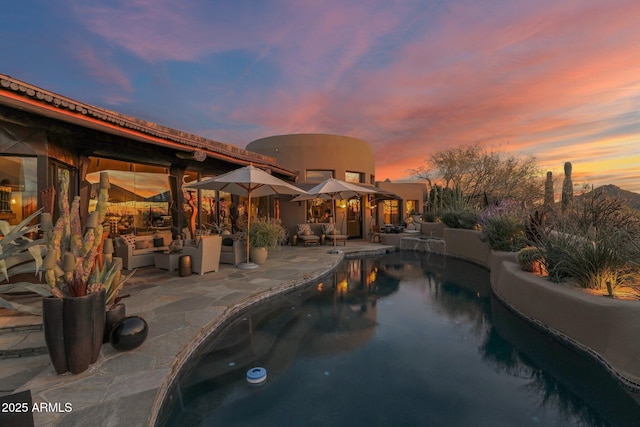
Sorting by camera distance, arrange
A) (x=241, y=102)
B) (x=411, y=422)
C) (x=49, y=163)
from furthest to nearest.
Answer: (x=241, y=102), (x=49, y=163), (x=411, y=422)

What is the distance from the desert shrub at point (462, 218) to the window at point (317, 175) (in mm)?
6537

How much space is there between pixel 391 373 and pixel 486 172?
2269cm

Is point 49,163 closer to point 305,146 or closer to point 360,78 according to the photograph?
point 360,78

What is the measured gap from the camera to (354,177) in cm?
1658

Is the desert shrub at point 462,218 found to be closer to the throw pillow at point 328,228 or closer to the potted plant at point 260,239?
the throw pillow at point 328,228


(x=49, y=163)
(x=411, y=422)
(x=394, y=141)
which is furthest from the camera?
(x=394, y=141)

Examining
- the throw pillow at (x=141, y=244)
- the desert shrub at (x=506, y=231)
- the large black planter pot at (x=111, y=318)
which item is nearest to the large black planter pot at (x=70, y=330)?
the large black planter pot at (x=111, y=318)

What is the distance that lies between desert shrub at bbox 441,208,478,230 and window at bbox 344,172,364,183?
5708mm

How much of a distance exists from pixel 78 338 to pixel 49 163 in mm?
4411

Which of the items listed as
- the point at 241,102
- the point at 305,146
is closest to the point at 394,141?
the point at 305,146

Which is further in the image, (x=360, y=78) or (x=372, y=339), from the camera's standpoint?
(x=360, y=78)

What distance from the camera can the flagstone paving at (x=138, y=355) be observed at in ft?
7.27

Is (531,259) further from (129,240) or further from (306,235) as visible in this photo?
(129,240)

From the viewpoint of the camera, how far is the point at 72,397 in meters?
2.33
